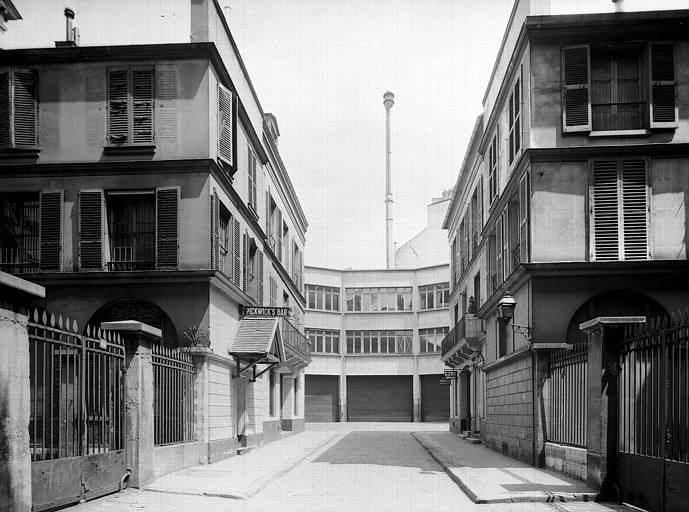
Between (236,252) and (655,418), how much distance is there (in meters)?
13.9

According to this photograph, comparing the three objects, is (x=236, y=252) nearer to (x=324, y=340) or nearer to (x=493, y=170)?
(x=493, y=170)

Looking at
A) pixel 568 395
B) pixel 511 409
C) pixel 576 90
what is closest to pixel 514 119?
pixel 576 90

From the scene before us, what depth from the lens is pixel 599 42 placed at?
1764 cm

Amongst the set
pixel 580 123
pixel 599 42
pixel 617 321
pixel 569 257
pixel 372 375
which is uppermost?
pixel 599 42

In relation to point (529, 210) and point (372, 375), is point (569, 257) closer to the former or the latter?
point (529, 210)

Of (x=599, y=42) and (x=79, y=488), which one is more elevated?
(x=599, y=42)

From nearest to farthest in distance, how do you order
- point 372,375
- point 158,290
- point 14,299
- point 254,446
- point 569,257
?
point 14,299, point 569,257, point 158,290, point 254,446, point 372,375

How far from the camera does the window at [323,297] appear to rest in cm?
5788

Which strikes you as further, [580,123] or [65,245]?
[65,245]

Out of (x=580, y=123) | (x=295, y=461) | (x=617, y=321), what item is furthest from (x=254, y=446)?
(x=617, y=321)

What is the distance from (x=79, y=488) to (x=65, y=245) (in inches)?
385

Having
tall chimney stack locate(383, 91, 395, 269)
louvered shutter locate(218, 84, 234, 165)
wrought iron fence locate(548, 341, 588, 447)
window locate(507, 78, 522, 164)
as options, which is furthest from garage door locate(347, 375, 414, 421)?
wrought iron fence locate(548, 341, 588, 447)

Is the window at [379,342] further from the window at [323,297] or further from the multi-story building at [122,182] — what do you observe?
the multi-story building at [122,182]

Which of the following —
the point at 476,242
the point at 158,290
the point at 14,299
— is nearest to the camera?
the point at 14,299
